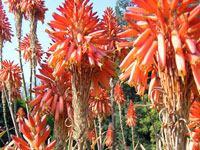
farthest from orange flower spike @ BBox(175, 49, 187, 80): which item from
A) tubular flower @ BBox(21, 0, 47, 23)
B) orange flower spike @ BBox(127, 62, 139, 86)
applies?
tubular flower @ BBox(21, 0, 47, 23)

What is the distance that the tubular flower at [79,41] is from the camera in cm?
285

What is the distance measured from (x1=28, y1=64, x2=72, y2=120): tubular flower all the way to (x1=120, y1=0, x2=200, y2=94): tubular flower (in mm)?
1560

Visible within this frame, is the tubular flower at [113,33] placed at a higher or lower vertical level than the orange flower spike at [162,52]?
higher

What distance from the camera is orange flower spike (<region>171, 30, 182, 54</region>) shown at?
1728 mm

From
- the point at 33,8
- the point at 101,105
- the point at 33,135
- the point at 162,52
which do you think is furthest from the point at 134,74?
the point at 33,8

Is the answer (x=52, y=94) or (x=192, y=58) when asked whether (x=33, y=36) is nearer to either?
(x=52, y=94)

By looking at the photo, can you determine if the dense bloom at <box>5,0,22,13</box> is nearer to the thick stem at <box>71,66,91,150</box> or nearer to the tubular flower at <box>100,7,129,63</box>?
the tubular flower at <box>100,7,129,63</box>

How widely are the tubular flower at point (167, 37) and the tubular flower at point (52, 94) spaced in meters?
1.56

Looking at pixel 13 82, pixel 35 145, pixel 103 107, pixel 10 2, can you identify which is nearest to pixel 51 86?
pixel 35 145

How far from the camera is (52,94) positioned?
3.25 m

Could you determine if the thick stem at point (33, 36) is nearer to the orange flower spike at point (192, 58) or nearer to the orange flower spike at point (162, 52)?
the orange flower spike at point (162, 52)

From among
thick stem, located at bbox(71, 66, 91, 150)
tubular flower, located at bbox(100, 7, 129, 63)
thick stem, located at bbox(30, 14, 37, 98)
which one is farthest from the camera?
thick stem, located at bbox(30, 14, 37, 98)

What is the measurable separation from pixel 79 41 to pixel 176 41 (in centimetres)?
148

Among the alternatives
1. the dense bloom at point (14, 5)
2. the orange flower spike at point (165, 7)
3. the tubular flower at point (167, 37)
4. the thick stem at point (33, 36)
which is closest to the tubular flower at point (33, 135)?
the tubular flower at point (167, 37)
